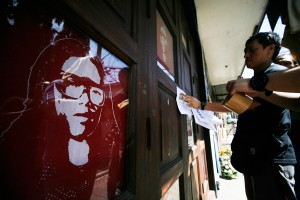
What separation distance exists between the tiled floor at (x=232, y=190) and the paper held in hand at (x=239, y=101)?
9.02ft

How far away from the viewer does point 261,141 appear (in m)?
1.10

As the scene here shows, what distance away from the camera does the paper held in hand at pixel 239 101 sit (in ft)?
3.27

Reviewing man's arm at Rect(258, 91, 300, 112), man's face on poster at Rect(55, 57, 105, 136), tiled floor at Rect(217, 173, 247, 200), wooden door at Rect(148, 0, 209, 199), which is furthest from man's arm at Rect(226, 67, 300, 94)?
tiled floor at Rect(217, 173, 247, 200)

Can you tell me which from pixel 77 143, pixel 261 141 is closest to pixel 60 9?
pixel 77 143

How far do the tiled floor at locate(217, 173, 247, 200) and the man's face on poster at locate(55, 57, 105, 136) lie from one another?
11.3 feet

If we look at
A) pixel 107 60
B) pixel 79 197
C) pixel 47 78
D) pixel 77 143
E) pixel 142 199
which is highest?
pixel 107 60

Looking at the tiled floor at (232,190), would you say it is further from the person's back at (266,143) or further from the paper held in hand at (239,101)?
the paper held in hand at (239,101)

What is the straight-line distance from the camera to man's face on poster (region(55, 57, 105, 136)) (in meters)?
0.41

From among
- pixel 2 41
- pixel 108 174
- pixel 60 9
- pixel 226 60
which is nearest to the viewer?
pixel 2 41

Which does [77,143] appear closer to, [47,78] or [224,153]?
[47,78]

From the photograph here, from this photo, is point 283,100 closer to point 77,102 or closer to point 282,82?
point 282,82

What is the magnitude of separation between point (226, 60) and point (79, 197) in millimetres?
5234

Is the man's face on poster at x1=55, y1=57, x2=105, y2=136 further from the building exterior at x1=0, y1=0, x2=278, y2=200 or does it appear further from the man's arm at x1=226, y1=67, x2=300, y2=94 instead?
the man's arm at x1=226, y1=67, x2=300, y2=94

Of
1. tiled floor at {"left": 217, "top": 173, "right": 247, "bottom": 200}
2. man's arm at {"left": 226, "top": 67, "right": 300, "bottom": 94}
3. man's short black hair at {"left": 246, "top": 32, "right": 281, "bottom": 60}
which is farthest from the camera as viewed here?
tiled floor at {"left": 217, "top": 173, "right": 247, "bottom": 200}
